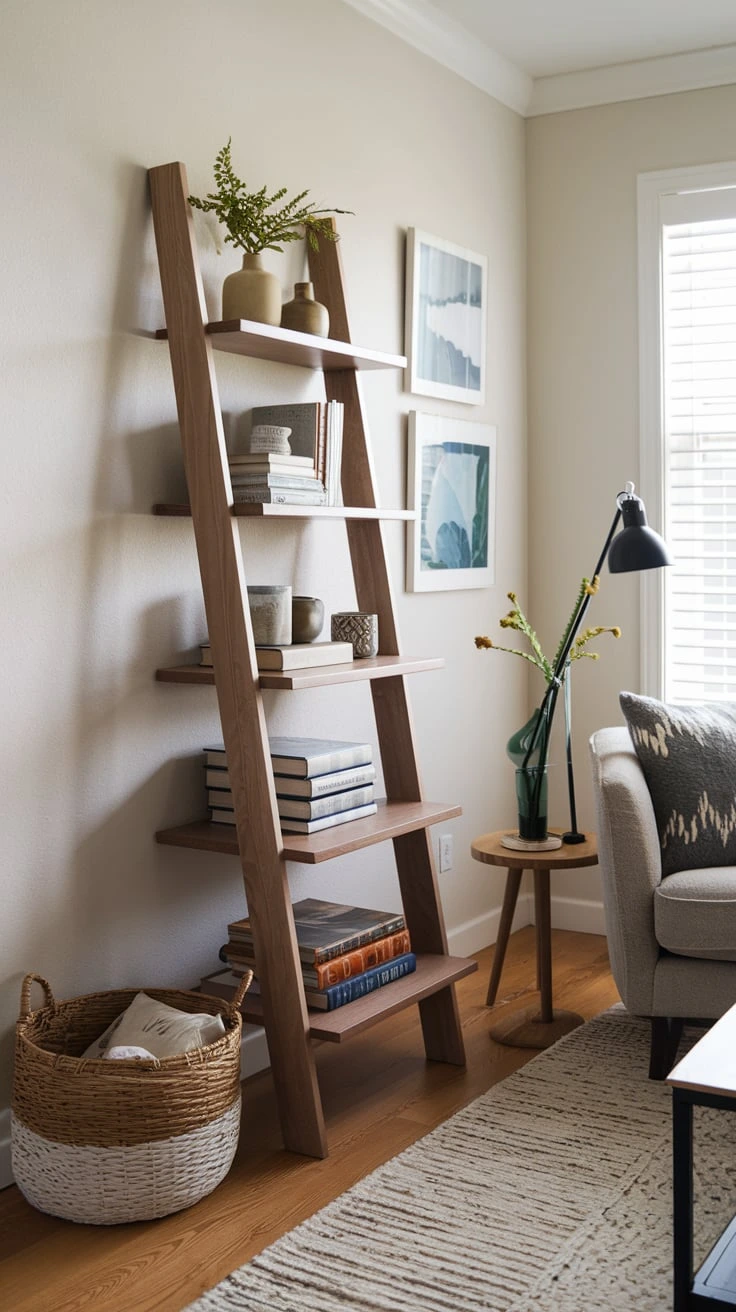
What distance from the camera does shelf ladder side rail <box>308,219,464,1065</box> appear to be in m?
2.94

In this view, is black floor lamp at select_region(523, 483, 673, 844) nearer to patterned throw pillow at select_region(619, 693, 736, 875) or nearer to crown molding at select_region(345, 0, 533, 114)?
patterned throw pillow at select_region(619, 693, 736, 875)

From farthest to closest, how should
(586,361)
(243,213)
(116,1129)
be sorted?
(586,361), (243,213), (116,1129)

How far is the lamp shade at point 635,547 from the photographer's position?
122 inches

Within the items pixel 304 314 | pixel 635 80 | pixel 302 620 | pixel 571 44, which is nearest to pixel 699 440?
pixel 635 80

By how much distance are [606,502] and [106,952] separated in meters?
2.26

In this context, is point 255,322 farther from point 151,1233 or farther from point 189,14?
point 151,1233

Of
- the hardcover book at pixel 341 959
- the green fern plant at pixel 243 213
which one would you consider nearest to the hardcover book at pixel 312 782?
the hardcover book at pixel 341 959

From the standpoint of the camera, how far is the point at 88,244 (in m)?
2.44

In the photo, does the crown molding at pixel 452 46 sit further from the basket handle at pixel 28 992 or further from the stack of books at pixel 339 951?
the basket handle at pixel 28 992

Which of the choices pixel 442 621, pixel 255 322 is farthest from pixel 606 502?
pixel 255 322

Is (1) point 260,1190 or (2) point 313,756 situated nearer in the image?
(1) point 260,1190

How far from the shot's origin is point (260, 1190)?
2318 millimetres

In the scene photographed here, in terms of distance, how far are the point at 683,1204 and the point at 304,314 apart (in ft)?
6.31

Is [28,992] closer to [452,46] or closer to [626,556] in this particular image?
[626,556]
